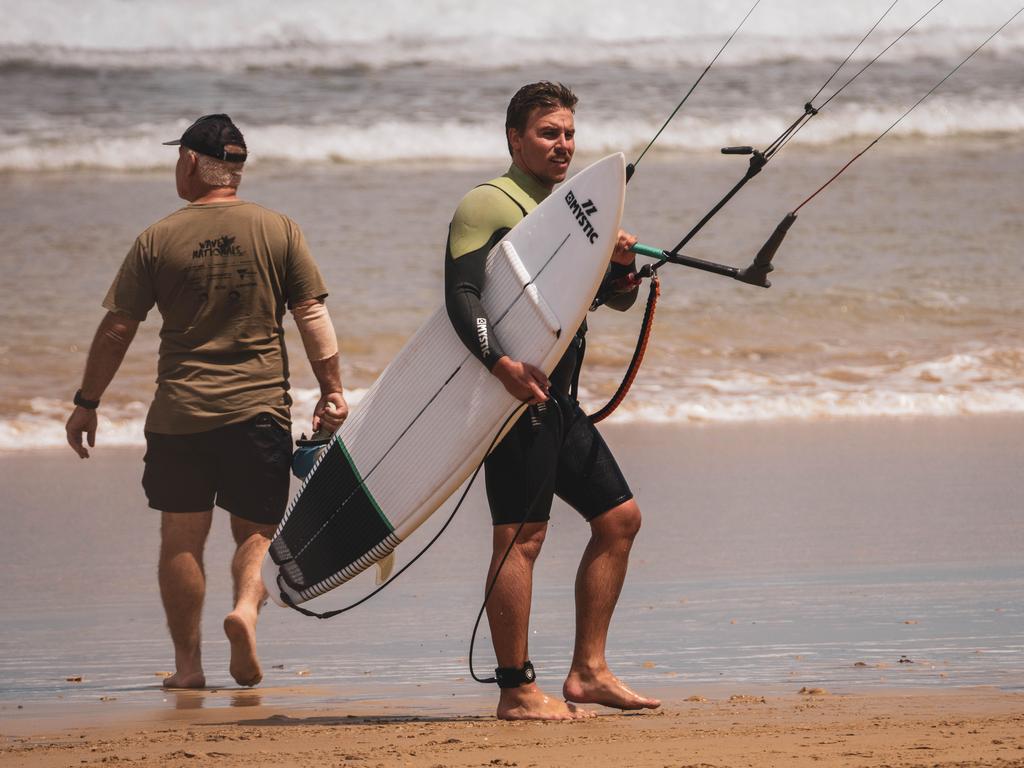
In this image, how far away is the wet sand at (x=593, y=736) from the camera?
3021 mm

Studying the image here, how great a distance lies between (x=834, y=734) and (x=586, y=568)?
803 millimetres

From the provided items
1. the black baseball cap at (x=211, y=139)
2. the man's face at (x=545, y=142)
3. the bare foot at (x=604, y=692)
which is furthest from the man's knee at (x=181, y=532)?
the man's face at (x=545, y=142)

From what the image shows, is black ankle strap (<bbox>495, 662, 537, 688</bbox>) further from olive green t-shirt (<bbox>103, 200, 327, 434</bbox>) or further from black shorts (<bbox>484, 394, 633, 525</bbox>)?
olive green t-shirt (<bbox>103, 200, 327, 434</bbox>)

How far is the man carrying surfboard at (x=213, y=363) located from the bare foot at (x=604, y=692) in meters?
0.96

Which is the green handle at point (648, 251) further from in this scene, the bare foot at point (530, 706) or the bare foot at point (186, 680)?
the bare foot at point (186, 680)

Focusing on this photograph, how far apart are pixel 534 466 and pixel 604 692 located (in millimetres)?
577

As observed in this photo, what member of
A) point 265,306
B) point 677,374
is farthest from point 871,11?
point 265,306

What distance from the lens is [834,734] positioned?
3.17m

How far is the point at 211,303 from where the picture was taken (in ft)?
13.8

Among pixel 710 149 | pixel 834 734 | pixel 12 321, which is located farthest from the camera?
pixel 710 149

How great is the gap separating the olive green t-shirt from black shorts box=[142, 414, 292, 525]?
4 centimetres

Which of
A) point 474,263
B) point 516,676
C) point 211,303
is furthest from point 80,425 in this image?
point 516,676

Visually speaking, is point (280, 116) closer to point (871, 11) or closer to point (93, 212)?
point (93, 212)

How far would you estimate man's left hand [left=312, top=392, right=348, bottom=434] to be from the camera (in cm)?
426
